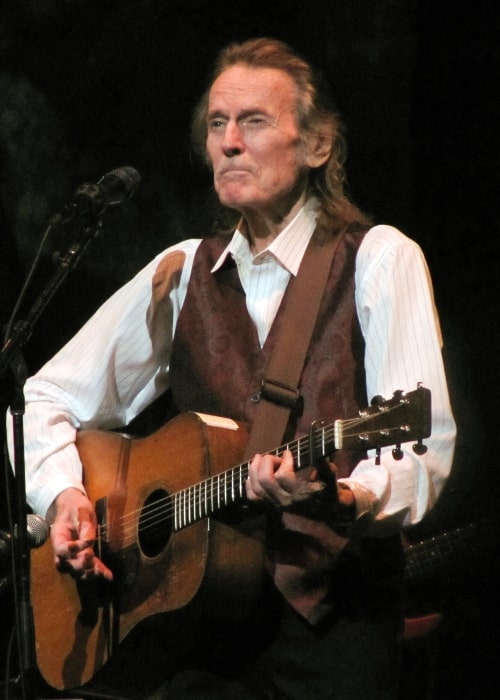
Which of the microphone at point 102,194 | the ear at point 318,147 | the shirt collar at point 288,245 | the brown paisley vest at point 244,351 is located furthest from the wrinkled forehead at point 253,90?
the microphone at point 102,194

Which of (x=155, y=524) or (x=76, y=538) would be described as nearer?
(x=155, y=524)

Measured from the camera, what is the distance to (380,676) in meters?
2.61

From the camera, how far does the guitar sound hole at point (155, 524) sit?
2.88 m

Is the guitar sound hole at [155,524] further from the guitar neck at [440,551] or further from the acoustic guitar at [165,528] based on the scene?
the guitar neck at [440,551]

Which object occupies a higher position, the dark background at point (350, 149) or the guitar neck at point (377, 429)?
the dark background at point (350, 149)

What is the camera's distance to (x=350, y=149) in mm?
3764

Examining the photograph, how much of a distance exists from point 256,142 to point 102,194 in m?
0.65

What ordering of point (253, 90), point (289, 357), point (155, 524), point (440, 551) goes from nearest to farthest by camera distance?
point (289, 357) < point (155, 524) < point (253, 90) < point (440, 551)

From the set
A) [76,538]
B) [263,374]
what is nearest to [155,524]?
[76,538]

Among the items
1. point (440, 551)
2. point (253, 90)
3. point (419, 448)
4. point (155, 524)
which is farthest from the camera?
point (440, 551)

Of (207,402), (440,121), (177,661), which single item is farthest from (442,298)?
(177,661)

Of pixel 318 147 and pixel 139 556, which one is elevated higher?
pixel 318 147

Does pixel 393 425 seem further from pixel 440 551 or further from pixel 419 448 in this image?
pixel 440 551

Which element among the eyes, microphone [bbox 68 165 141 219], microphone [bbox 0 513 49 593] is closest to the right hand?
microphone [bbox 0 513 49 593]
